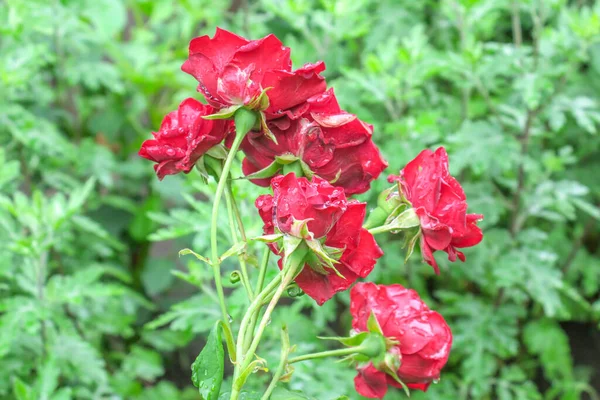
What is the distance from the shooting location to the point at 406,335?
2.29ft

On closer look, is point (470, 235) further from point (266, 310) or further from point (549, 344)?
point (549, 344)

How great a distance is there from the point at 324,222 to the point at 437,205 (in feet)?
0.47

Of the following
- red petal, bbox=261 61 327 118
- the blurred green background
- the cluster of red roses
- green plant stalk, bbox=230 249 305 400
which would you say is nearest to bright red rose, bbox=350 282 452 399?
the cluster of red roses

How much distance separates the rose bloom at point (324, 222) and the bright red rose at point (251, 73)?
97mm

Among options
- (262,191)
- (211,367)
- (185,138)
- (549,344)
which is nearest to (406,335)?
(211,367)

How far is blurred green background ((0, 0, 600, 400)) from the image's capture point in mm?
1405

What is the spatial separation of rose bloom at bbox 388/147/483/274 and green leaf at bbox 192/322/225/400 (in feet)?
0.82

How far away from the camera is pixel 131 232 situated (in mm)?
2162

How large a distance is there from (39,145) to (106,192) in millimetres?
792

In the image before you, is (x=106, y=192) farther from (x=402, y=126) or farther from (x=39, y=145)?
(x=402, y=126)

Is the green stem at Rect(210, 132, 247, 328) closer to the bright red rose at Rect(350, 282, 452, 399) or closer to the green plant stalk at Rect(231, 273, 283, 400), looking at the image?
the green plant stalk at Rect(231, 273, 283, 400)

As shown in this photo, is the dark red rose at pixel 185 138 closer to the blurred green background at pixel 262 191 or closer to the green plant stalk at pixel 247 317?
the green plant stalk at pixel 247 317

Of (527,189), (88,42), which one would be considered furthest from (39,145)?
(527,189)

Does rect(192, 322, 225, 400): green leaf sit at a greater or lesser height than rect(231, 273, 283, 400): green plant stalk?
lesser
